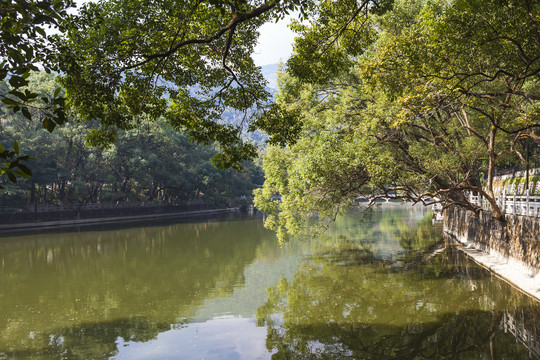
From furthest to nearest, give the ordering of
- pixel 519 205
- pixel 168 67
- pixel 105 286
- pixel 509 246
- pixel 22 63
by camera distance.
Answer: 1. pixel 519 205
2. pixel 105 286
3. pixel 509 246
4. pixel 168 67
5. pixel 22 63

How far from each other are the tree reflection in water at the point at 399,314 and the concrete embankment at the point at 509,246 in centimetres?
51

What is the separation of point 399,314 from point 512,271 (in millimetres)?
5336

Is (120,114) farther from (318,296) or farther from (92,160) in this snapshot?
(92,160)

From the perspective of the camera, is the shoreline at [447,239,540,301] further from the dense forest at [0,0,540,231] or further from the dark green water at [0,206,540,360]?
the dense forest at [0,0,540,231]

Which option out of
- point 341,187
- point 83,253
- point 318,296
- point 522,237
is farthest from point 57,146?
point 522,237

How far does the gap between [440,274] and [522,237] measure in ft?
9.32

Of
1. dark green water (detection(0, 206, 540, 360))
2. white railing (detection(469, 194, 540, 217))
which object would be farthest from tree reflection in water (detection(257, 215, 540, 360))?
white railing (detection(469, 194, 540, 217))

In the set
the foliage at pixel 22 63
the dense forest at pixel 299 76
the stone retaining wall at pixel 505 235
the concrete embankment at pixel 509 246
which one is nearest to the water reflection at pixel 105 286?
the dense forest at pixel 299 76

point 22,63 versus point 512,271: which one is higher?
point 22,63

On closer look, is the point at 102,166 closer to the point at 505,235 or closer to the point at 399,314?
the point at 505,235

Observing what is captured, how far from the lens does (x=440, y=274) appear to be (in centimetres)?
1459

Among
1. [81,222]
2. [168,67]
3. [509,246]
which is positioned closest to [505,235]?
[509,246]

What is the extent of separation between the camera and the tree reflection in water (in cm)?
812

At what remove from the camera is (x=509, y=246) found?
46.8ft
